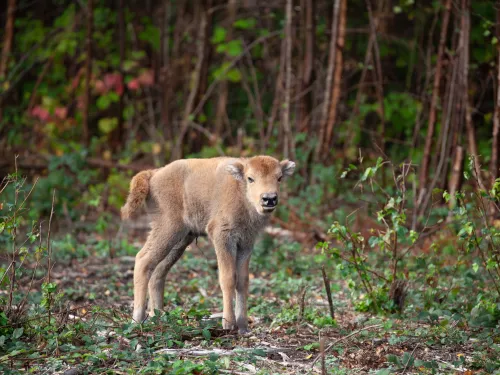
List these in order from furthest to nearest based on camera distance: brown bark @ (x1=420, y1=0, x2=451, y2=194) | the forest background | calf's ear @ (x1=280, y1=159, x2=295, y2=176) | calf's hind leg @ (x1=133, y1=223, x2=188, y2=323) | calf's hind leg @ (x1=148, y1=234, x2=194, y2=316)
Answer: brown bark @ (x1=420, y1=0, x2=451, y2=194)
calf's hind leg @ (x1=148, y1=234, x2=194, y2=316)
calf's ear @ (x1=280, y1=159, x2=295, y2=176)
calf's hind leg @ (x1=133, y1=223, x2=188, y2=323)
the forest background

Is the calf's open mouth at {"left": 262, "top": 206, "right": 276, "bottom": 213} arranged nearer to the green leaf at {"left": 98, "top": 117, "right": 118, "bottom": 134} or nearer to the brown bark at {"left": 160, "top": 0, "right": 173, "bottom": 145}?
the brown bark at {"left": 160, "top": 0, "right": 173, "bottom": 145}

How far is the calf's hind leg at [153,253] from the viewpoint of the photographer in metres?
8.30

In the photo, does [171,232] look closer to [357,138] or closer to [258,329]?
[258,329]

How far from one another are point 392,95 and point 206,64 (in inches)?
165

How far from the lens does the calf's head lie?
25.5 ft

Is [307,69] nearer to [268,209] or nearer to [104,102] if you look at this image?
[104,102]

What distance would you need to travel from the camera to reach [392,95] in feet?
58.9

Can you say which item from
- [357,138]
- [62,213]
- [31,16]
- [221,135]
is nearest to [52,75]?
[31,16]

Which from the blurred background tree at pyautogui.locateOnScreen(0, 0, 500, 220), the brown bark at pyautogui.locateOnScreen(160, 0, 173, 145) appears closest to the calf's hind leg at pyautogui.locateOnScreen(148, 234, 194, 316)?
the blurred background tree at pyautogui.locateOnScreen(0, 0, 500, 220)

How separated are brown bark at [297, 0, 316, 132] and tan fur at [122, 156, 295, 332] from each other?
685cm

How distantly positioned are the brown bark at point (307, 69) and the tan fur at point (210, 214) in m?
6.85

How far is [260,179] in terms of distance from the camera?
315 inches

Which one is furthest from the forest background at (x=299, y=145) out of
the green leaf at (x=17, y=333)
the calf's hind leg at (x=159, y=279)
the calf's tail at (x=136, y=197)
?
the calf's hind leg at (x=159, y=279)

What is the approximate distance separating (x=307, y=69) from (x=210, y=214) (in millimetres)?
7637
